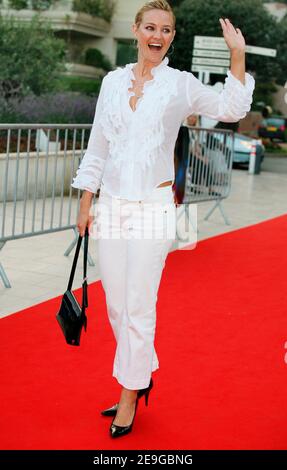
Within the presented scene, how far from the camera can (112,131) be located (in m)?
3.73

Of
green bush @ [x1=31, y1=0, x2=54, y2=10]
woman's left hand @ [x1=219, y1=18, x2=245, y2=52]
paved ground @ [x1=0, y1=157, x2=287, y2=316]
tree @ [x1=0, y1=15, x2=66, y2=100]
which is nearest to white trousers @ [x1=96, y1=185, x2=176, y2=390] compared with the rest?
woman's left hand @ [x1=219, y1=18, x2=245, y2=52]

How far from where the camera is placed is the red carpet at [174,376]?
3850 millimetres

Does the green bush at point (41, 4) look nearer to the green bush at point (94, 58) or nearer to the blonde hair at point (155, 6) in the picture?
the green bush at point (94, 58)

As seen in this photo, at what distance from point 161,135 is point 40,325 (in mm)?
2356

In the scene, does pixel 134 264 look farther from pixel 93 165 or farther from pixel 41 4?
pixel 41 4

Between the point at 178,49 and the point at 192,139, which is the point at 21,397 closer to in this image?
the point at 192,139

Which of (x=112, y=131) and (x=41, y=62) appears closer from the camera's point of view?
(x=112, y=131)

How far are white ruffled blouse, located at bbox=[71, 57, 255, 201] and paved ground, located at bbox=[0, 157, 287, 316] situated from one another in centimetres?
251

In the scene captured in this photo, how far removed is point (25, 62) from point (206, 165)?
9048mm

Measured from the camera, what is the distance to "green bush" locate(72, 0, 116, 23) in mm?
38688

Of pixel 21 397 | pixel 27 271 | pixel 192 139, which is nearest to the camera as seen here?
pixel 21 397

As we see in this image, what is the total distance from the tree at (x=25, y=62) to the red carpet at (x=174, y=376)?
11.0 m

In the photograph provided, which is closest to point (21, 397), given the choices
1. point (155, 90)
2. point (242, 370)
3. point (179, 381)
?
point (179, 381)

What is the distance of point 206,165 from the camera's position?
981cm
